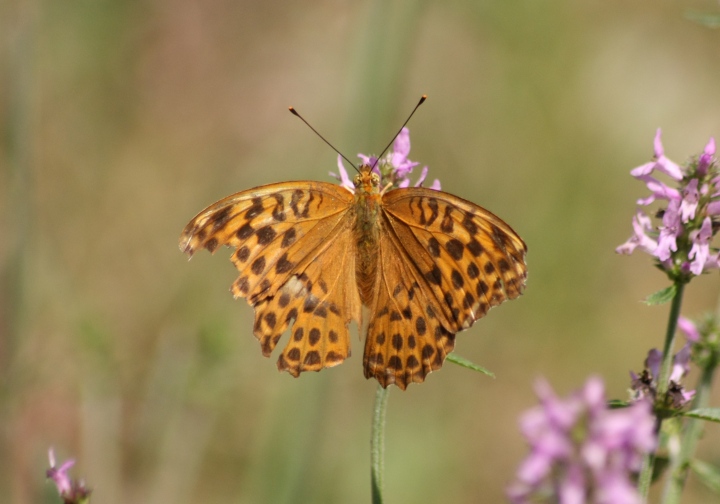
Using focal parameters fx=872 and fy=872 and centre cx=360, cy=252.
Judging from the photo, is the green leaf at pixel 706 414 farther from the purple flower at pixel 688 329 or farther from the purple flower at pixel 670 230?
the purple flower at pixel 688 329

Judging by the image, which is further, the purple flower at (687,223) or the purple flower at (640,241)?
the purple flower at (640,241)

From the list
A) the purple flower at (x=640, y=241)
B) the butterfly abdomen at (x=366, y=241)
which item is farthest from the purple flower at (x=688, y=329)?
the butterfly abdomen at (x=366, y=241)

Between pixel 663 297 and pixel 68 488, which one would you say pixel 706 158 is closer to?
pixel 663 297

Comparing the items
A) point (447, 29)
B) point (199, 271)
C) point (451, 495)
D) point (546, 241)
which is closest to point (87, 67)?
point (199, 271)

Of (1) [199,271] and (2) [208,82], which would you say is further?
(2) [208,82]

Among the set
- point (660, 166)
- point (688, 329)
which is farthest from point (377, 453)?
point (688, 329)

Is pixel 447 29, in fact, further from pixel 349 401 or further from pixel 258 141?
pixel 349 401
